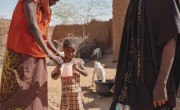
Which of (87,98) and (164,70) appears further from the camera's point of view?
(87,98)

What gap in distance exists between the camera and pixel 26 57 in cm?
278

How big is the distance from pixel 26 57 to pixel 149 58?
1.18 m

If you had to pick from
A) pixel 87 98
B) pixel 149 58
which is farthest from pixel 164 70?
pixel 87 98

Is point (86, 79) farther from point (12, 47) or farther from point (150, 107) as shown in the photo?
point (150, 107)

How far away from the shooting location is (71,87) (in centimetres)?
349

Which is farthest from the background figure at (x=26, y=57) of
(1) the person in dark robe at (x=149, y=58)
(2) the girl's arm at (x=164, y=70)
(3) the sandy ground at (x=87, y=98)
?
(3) the sandy ground at (x=87, y=98)

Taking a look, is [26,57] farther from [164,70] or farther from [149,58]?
[164,70]

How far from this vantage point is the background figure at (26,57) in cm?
269

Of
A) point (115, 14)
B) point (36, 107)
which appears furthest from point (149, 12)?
point (115, 14)

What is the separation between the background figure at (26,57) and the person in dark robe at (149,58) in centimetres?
84

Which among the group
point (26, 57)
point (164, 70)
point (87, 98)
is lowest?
point (87, 98)

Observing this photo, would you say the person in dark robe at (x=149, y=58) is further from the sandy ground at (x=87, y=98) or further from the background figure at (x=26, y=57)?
the sandy ground at (x=87, y=98)

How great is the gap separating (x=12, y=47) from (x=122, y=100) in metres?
1.15

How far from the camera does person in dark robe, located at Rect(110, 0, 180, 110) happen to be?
6.26 ft
